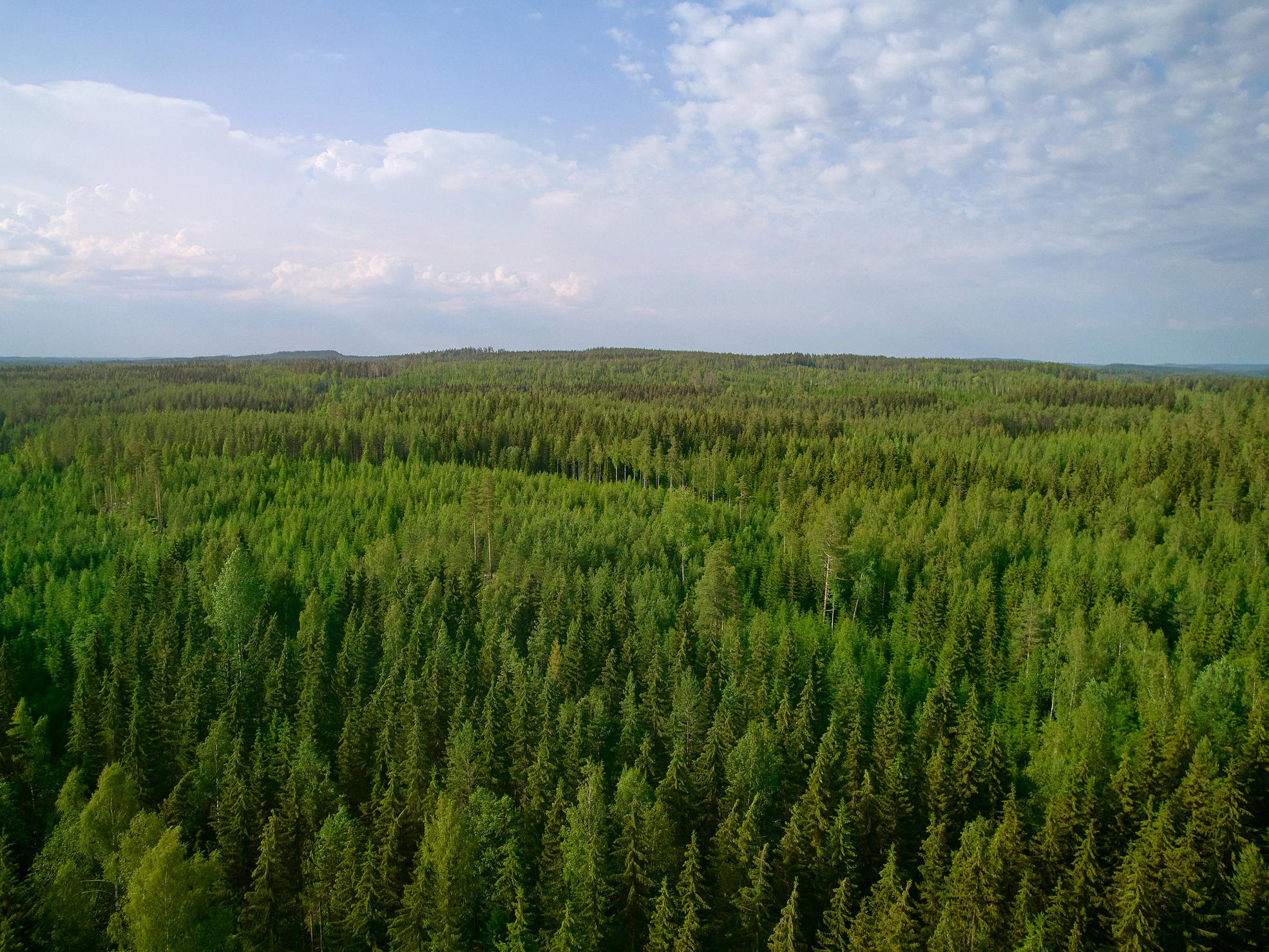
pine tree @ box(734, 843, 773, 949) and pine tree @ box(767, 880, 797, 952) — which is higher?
pine tree @ box(767, 880, 797, 952)

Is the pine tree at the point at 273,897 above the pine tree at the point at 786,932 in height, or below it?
below

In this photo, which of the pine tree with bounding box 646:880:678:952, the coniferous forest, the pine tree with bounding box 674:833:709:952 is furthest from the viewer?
the coniferous forest

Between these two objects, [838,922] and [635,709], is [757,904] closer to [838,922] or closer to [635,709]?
[838,922]

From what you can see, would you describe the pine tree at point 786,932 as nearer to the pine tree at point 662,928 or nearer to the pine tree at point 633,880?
the pine tree at point 662,928

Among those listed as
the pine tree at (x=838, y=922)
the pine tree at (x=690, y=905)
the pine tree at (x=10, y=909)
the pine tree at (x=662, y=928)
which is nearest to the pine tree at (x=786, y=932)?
the pine tree at (x=838, y=922)

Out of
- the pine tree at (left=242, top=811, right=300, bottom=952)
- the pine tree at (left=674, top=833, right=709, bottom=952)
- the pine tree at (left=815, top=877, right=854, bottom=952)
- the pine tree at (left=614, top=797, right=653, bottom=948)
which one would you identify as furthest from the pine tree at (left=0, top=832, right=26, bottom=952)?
the pine tree at (left=815, top=877, right=854, bottom=952)

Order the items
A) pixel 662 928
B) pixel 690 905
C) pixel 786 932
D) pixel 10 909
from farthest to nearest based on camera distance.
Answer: pixel 10 909
pixel 662 928
pixel 690 905
pixel 786 932

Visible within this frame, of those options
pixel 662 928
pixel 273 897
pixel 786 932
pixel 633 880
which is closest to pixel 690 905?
pixel 662 928

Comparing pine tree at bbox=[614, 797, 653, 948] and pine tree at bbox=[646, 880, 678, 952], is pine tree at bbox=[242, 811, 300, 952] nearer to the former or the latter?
pine tree at bbox=[614, 797, 653, 948]
